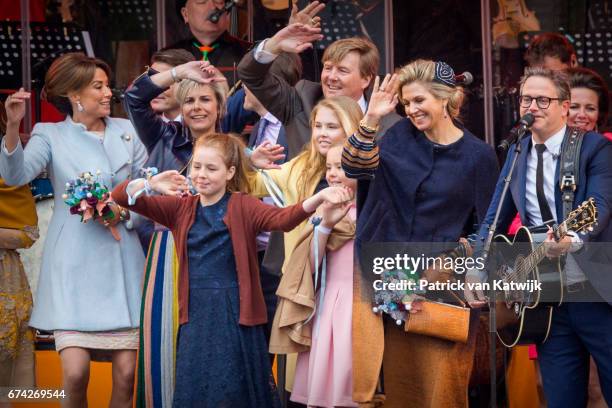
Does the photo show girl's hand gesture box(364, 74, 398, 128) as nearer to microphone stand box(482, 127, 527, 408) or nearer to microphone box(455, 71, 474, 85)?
microphone box(455, 71, 474, 85)

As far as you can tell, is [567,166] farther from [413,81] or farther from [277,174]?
[277,174]

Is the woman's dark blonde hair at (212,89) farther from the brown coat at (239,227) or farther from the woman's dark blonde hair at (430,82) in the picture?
the woman's dark blonde hair at (430,82)

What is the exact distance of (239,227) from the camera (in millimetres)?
5715

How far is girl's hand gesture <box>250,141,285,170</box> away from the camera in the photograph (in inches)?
234

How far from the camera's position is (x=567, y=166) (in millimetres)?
5465

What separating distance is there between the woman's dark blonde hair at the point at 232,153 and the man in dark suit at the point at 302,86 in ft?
1.87

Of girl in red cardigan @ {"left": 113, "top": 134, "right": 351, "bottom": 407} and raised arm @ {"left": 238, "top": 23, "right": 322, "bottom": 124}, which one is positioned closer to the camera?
girl in red cardigan @ {"left": 113, "top": 134, "right": 351, "bottom": 407}

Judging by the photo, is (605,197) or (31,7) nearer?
(605,197)

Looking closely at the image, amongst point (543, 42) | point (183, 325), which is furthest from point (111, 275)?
point (543, 42)

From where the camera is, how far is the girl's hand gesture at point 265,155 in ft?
19.5

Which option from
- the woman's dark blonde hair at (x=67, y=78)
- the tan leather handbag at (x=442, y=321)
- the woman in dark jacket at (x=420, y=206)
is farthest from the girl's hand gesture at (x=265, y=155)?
the woman's dark blonde hair at (x=67, y=78)

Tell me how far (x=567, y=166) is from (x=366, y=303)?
1.05 meters

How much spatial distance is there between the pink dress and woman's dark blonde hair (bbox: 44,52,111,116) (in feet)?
5.43

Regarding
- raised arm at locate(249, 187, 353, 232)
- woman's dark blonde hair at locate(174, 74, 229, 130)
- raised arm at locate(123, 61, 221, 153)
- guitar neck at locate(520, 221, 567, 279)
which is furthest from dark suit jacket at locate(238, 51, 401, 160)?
guitar neck at locate(520, 221, 567, 279)
